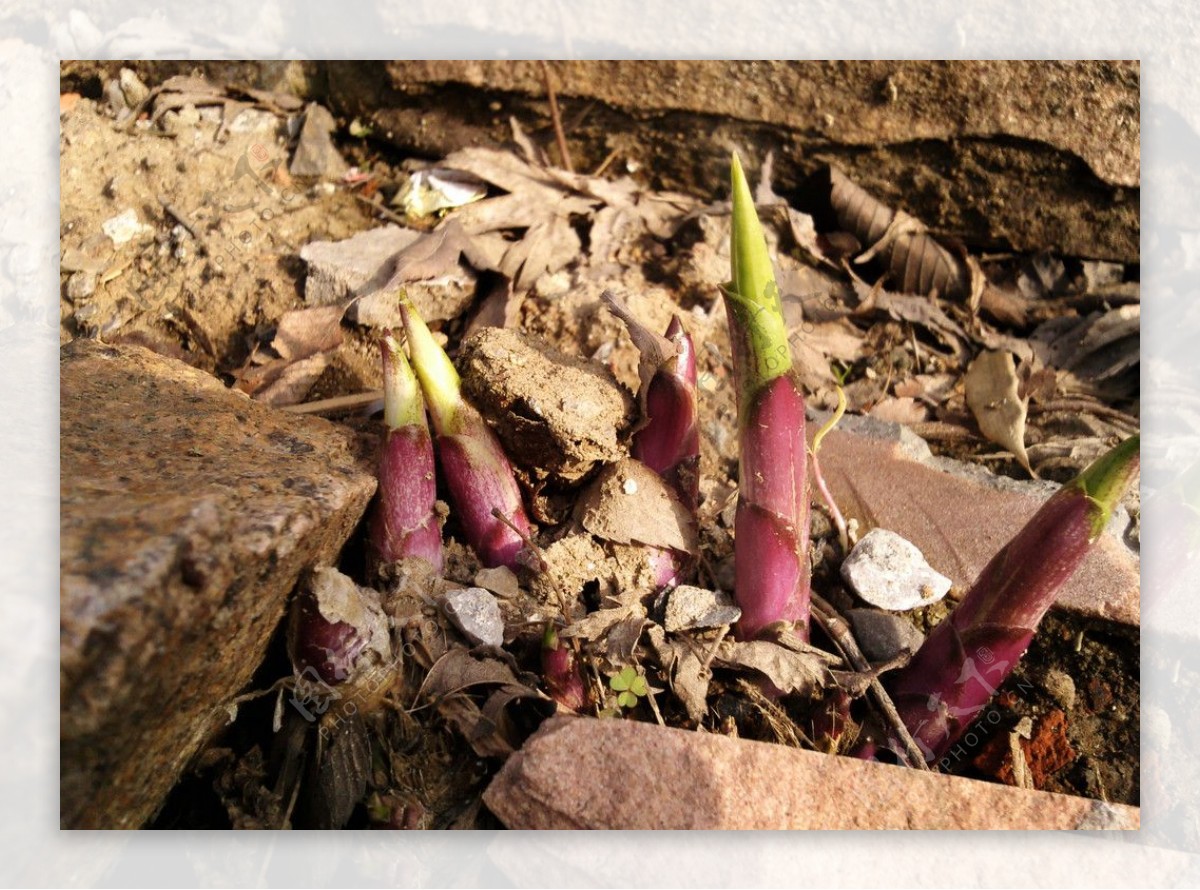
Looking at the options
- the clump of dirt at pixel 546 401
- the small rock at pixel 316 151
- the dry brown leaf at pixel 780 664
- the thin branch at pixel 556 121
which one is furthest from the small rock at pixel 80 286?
the dry brown leaf at pixel 780 664

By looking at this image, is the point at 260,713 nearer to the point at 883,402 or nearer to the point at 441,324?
the point at 441,324

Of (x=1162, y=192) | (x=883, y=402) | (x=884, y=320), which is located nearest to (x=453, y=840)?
(x=883, y=402)

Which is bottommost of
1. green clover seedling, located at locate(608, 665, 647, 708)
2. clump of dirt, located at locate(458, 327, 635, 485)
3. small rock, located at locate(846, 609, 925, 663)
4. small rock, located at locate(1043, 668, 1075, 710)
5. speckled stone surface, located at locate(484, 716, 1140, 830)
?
speckled stone surface, located at locate(484, 716, 1140, 830)

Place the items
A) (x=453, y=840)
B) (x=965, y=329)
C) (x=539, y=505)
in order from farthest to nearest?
1. (x=965, y=329)
2. (x=539, y=505)
3. (x=453, y=840)

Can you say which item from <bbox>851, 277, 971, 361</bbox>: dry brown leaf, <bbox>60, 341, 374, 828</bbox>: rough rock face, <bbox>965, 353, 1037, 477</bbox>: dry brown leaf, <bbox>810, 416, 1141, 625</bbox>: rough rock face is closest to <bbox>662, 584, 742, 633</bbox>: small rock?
<bbox>810, 416, 1141, 625</bbox>: rough rock face

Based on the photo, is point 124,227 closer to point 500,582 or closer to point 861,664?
point 500,582

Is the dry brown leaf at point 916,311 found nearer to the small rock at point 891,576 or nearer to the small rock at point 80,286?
the small rock at point 891,576

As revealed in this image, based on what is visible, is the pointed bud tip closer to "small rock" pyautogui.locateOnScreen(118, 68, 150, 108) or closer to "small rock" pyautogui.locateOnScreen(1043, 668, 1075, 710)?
"small rock" pyautogui.locateOnScreen(1043, 668, 1075, 710)
